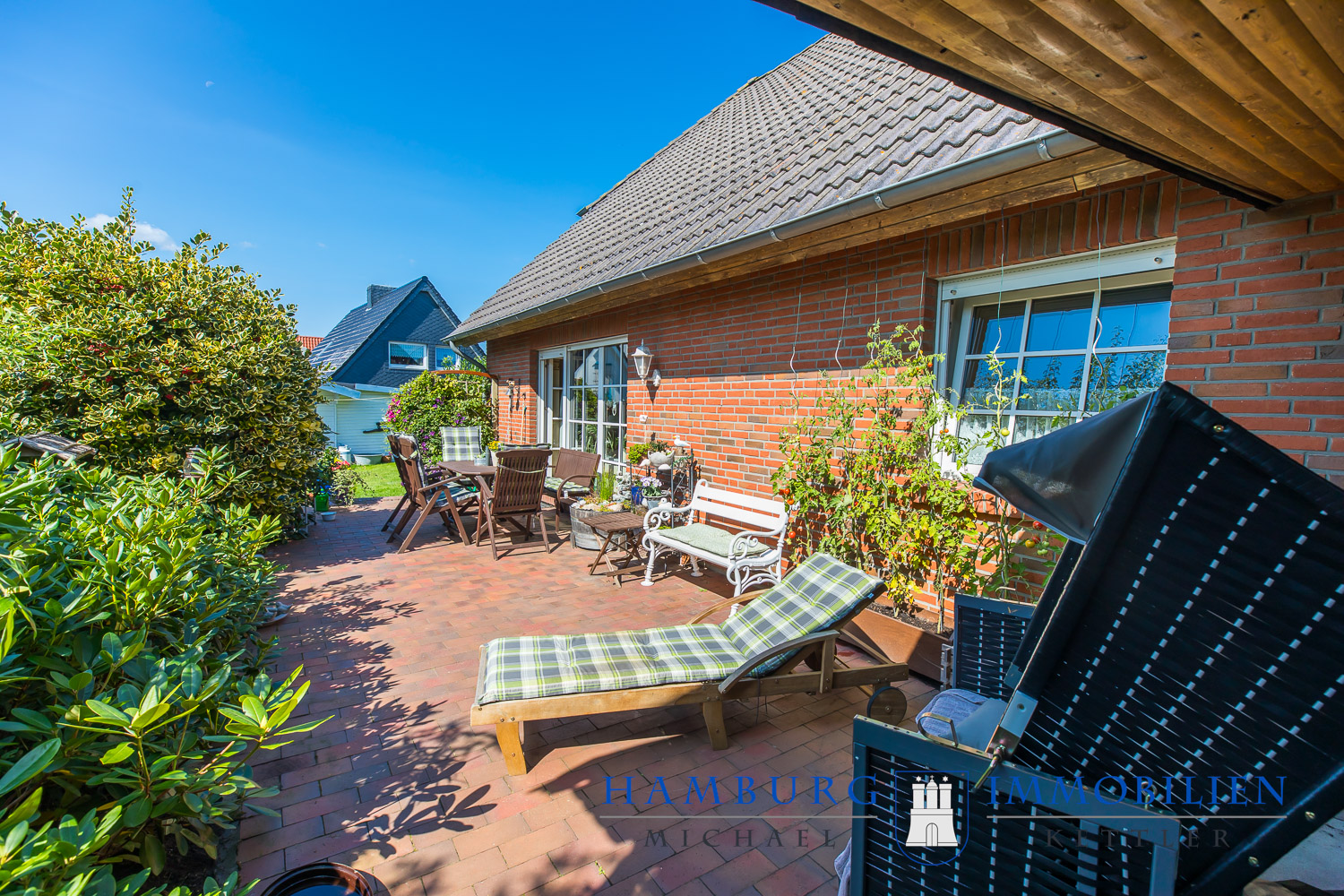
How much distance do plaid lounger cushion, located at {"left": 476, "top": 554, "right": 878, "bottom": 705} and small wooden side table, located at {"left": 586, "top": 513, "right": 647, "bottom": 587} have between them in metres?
2.09

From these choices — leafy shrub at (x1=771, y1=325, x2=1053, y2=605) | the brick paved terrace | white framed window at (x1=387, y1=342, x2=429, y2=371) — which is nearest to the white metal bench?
leafy shrub at (x1=771, y1=325, x2=1053, y2=605)

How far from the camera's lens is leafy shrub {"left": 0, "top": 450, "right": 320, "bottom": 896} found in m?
1.03

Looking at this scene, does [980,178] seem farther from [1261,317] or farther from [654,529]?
[654,529]

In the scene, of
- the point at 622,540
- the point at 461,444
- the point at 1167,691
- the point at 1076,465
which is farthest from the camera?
the point at 461,444

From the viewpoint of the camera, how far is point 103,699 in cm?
136

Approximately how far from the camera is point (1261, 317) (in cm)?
242

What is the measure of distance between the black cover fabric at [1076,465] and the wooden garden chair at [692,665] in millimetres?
1390

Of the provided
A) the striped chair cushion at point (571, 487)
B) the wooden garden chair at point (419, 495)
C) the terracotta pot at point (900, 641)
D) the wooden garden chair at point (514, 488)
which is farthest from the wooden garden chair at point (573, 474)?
the terracotta pot at point (900, 641)

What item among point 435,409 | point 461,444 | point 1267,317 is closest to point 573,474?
point 461,444

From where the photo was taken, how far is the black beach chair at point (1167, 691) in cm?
93

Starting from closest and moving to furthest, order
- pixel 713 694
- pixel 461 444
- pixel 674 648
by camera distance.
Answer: pixel 713 694 → pixel 674 648 → pixel 461 444

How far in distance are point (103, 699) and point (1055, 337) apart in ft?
14.3

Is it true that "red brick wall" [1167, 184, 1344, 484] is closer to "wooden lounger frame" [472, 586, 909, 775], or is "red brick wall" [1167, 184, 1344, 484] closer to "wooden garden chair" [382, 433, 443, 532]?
"wooden lounger frame" [472, 586, 909, 775]

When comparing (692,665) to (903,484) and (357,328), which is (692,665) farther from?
(357,328)
